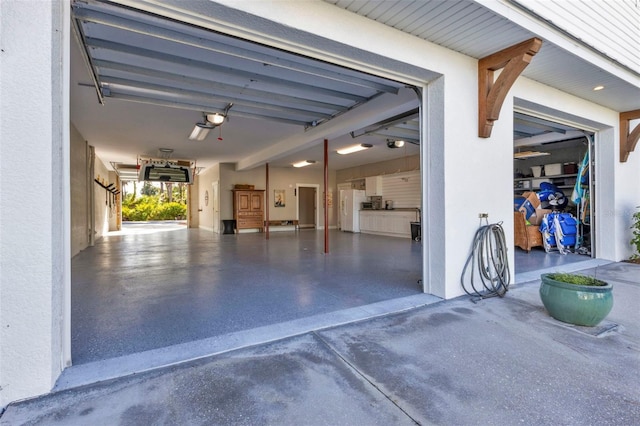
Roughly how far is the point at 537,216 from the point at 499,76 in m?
5.20

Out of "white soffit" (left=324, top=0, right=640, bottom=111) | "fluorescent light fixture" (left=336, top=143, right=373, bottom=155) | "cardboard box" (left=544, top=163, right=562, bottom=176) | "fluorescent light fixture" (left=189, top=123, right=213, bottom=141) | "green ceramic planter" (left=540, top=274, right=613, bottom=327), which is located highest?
"fluorescent light fixture" (left=336, top=143, right=373, bottom=155)

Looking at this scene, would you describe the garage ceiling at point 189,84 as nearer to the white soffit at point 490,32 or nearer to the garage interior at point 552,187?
the white soffit at point 490,32

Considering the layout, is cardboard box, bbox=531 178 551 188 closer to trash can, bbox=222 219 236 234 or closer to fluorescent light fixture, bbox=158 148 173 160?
trash can, bbox=222 219 236 234

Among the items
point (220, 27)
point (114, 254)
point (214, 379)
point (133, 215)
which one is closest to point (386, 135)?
point (220, 27)

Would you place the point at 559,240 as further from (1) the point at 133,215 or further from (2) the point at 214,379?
(1) the point at 133,215

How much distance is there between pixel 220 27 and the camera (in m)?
2.19

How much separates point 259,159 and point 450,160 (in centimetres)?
697

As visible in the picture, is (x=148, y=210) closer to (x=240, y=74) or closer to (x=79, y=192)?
(x=79, y=192)

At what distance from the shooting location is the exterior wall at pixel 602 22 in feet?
9.26

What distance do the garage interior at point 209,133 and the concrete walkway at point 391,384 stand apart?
52 centimetres

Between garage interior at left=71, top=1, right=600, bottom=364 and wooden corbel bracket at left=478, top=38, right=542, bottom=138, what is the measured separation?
2.38ft


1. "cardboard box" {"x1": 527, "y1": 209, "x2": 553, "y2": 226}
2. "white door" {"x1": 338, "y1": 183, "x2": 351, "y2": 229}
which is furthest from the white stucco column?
"white door" {"x1": 338, "y1": 183, "x2": 351, "y2": 229}

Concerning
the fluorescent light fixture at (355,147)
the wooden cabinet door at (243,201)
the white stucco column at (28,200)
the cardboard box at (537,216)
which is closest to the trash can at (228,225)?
the wooden cabinet door at (243,201)

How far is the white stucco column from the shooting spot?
4.80 ft
